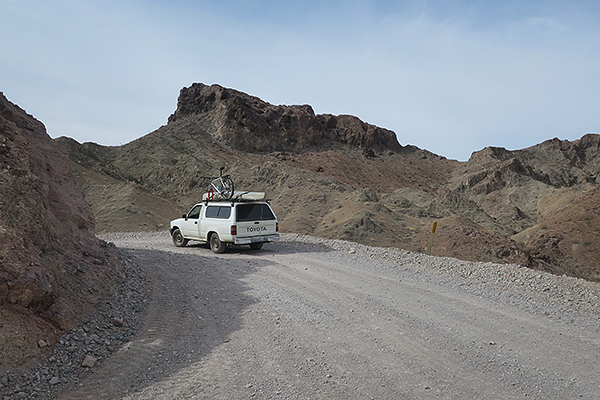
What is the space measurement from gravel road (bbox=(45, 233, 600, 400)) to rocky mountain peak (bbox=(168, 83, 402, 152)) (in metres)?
54.5

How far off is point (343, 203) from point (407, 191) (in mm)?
23260

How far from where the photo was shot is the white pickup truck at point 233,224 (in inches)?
508

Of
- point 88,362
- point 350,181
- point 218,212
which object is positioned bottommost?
point 88,362

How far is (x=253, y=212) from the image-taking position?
43.8 ft

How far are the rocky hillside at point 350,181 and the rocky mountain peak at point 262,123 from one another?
231 mm

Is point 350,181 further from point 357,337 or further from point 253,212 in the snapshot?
point 357,337

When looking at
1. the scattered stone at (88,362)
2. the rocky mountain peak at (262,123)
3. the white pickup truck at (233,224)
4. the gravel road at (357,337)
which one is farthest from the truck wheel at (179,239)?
the rocky mountain peak at (262,123)

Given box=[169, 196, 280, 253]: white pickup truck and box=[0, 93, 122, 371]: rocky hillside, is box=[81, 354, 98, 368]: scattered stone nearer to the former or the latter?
box=[0, 93, 122, 371]: rocky hillside

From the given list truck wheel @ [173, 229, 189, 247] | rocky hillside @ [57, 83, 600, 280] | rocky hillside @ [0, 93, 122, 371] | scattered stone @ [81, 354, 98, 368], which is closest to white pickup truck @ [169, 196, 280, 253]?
truck wheel @ [173, 229, 189, 247]

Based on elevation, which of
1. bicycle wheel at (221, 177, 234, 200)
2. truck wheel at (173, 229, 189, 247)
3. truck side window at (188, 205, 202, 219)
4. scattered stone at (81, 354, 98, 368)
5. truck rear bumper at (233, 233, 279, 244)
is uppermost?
bicycle wheel at (221, 177, 234, 200)

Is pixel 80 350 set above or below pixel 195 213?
below

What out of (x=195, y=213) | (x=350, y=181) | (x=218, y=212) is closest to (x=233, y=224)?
(x=218, y=212)

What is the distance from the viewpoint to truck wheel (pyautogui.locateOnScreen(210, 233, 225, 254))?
13180mm

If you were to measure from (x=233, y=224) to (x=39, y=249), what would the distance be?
7.29m
